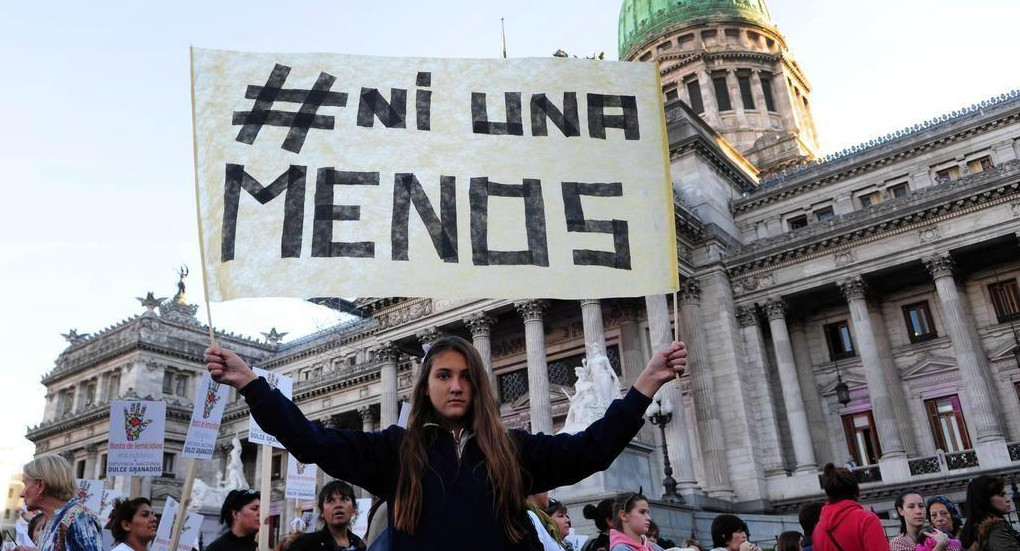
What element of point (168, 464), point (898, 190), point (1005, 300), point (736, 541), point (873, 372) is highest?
point (898, 190)

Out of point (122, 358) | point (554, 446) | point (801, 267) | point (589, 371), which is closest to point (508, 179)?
point (554, 446)

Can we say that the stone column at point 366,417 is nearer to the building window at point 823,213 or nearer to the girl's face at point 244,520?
the building window at point 823,213

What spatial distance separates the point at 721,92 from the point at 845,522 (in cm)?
5201

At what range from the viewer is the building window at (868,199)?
3391cm

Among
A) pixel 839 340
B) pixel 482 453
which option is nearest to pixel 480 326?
pixel 839 340

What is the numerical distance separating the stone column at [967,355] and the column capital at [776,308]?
5.36 meters

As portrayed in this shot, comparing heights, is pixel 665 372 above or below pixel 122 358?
below

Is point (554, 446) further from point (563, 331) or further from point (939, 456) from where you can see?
point (563, 331)

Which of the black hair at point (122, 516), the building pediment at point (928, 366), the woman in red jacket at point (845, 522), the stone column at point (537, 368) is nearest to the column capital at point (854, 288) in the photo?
the building pediment at point (928, 366)

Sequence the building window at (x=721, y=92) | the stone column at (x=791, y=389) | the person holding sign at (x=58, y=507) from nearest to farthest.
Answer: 1. the person holding sign at (x=58, y=507)
2. the stone column at (x=791, y=389)
3. the building window at (x=721, y=92)

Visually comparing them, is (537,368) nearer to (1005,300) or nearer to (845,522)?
(1005,300)

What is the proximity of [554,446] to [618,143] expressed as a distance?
2625 mm

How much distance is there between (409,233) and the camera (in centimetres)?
485

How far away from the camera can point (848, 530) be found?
5488 millimetres
